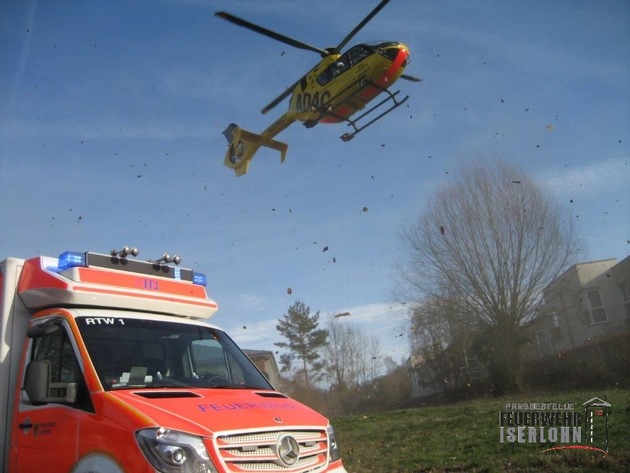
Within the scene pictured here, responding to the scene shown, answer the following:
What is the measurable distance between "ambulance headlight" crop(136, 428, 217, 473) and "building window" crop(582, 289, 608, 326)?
107 ft

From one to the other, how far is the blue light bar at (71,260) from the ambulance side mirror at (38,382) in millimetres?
1124

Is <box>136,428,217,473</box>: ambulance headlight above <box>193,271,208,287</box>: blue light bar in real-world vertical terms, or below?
below

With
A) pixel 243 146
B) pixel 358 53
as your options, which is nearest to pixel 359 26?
pixel 358 53

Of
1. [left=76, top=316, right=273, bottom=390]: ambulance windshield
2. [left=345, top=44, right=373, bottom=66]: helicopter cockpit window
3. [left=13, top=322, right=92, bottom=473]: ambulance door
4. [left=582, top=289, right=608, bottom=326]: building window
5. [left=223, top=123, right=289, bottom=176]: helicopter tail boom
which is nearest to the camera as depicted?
[left=13, top=322, right=92, bottom=473]: ambulance door

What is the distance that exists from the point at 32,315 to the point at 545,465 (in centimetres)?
655

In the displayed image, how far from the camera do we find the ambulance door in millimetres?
4316

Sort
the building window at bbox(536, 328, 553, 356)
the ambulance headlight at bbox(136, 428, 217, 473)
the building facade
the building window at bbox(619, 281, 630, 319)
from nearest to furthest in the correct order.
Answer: the ambulance headlight at bbox(136, 428, 217, 473) < the building facade < the building window at bbox(619, 281, 630, 319) < the building window at bbox(536, 328, 553, 356)

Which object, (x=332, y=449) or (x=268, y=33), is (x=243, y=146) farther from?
(x=332, y=449)

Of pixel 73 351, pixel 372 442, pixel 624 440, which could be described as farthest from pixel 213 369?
pixel 372 442

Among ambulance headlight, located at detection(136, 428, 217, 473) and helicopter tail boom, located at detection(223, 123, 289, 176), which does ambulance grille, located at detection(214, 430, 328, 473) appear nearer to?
ambulance headlight, located at detection(136, 428, 217, 473)

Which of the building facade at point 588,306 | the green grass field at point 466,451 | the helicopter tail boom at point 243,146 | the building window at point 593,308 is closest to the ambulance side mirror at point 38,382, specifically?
the green grass field at point 466,451

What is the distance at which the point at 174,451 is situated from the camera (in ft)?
12.2

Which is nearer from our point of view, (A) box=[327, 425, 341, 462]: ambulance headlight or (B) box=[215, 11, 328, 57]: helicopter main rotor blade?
(A) box=[327, 425, 341, 462]: ambulance headlight

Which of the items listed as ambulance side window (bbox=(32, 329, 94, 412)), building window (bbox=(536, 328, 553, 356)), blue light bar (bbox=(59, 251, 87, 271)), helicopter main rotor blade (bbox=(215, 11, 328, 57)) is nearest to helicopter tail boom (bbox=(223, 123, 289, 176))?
helicopter main rotor blade (bbox=(215, 11, 328, 57))
